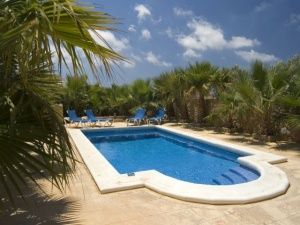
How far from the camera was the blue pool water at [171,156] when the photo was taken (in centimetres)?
761

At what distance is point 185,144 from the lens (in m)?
12.1


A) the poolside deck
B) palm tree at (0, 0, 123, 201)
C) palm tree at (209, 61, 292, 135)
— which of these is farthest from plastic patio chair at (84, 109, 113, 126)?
palm tree at (0, 0, 123, 201)

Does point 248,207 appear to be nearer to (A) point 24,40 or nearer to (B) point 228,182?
(B) point 228,182

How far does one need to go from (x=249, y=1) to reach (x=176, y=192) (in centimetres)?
1310

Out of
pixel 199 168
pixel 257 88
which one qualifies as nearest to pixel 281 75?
pixel 257 88

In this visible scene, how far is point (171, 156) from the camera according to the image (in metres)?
10.4

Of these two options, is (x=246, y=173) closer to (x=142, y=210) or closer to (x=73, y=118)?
(x=142, y=210)

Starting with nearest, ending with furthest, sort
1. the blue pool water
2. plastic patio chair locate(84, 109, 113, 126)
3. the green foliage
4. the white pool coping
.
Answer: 1. the white pool coping
2. the blue pool water
3. the green foliage
4. plastic patio chair locate(84, 109, 113, 126)

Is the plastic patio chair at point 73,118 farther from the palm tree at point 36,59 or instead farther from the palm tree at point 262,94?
the palm tree at point 36,59

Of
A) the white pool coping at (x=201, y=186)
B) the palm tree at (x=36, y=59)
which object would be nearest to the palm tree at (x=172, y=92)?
the white pool coping at (x=201, y=186)

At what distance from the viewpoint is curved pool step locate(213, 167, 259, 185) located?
676 cm

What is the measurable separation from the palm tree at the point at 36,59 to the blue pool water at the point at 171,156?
16.8 ft

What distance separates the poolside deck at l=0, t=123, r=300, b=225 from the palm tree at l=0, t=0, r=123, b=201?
1.82 meters

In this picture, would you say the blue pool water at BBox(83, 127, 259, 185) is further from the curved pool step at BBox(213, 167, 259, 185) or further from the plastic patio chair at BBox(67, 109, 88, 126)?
the plastic patio chair at BBox(67, 109, 88, 126)
